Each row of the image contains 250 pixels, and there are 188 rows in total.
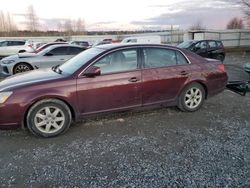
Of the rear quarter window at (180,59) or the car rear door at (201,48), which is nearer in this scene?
the rear quarter window at (180,59)

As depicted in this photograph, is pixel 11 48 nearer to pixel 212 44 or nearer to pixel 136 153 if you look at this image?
pixel 212 44

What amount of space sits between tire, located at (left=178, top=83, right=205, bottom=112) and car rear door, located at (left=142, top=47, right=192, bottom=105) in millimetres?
202

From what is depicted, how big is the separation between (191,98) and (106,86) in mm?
2031

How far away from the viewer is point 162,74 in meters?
4.62

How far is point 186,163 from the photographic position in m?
3.12

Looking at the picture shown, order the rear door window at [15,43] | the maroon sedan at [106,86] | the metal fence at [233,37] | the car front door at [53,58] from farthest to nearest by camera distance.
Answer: the metal fence at [233,37]
the rear door window at [15,43]
the car front door at [53,58]
the maroon sedan at [106,86]

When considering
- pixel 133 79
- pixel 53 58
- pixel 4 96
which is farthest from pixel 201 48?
pixel 4 96

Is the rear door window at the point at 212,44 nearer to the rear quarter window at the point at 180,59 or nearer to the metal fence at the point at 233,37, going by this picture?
the rear quarter window at the point at 180,59

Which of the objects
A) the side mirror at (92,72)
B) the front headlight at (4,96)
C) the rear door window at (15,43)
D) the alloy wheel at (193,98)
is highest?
the rear door window at (15,43)

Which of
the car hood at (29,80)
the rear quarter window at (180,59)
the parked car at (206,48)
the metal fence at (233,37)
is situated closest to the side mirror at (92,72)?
the car hood at (29,80)

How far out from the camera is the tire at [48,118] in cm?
382

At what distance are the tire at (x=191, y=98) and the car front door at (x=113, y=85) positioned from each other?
3.53 ft

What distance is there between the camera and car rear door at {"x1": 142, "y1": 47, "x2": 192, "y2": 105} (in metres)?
4.52

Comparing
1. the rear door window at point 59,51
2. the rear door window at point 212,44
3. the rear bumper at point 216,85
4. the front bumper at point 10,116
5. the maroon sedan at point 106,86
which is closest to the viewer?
the front bumper at point 10,116
